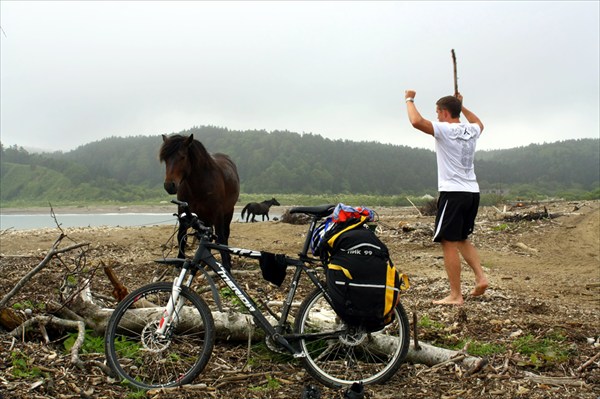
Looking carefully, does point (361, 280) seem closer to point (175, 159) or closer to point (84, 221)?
point (175, 159)

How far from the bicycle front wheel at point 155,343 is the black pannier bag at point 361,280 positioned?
877 mm

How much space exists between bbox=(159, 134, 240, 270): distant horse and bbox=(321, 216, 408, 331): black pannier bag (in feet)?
9.79

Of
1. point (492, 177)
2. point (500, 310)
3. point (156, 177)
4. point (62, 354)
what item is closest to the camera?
point (62, 354)

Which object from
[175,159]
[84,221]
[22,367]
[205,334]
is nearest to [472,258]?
[205,334]

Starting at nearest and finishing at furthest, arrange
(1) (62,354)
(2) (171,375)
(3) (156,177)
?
(2) (171,375), (1) (62,354), (3) (156,177)

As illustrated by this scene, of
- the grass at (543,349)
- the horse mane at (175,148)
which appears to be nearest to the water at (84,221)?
the horse mane at (175,148)

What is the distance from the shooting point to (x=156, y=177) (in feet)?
341

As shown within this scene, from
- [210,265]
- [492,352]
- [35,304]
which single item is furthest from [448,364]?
[35,304]

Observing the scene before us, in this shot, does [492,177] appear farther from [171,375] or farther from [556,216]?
[171,375]

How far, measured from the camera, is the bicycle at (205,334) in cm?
338

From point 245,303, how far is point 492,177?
89.9 m

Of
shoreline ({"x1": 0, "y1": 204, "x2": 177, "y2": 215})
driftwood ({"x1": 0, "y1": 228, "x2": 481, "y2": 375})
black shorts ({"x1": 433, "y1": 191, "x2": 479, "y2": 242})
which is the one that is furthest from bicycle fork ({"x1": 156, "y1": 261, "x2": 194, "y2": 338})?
Answer: shoreline ({"x1": 0, "y1": 204, "x2": 177, "y2": 215})

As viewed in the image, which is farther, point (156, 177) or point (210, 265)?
point (156, 177)

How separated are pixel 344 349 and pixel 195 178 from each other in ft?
13.3
